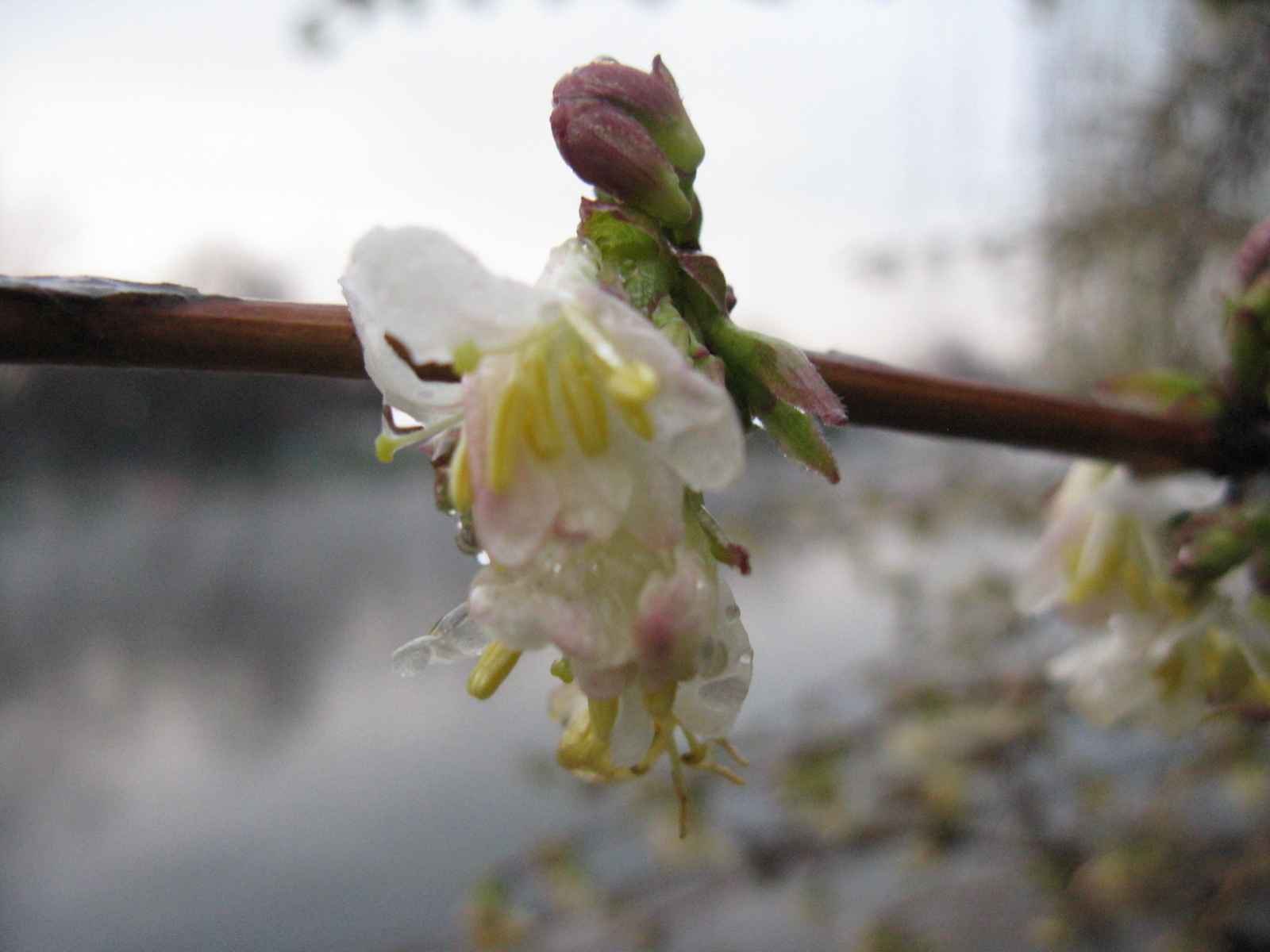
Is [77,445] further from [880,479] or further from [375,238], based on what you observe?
[375,238]

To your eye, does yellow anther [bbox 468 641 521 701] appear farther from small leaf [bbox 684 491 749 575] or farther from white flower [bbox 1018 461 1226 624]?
white flower [bbox 1018 461 1226 624]

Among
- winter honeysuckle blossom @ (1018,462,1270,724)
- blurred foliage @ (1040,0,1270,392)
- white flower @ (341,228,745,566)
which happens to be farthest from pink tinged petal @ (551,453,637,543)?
blurred foliage @ (1040,0,1270,392)

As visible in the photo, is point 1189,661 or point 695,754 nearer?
point 695,754

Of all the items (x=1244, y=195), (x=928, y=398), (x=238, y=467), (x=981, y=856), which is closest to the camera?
(x=928, y=398)

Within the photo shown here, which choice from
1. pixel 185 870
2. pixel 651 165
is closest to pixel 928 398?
pixel 651 165

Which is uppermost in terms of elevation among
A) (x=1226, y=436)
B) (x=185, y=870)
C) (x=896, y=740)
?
(x=1226, y=436)

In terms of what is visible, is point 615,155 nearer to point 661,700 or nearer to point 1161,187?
point 661,700

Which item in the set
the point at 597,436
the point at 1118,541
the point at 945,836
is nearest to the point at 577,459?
the point at 597,436

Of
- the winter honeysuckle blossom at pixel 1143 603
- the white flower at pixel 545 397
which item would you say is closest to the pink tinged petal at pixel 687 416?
the white flower at pixel 545 397
